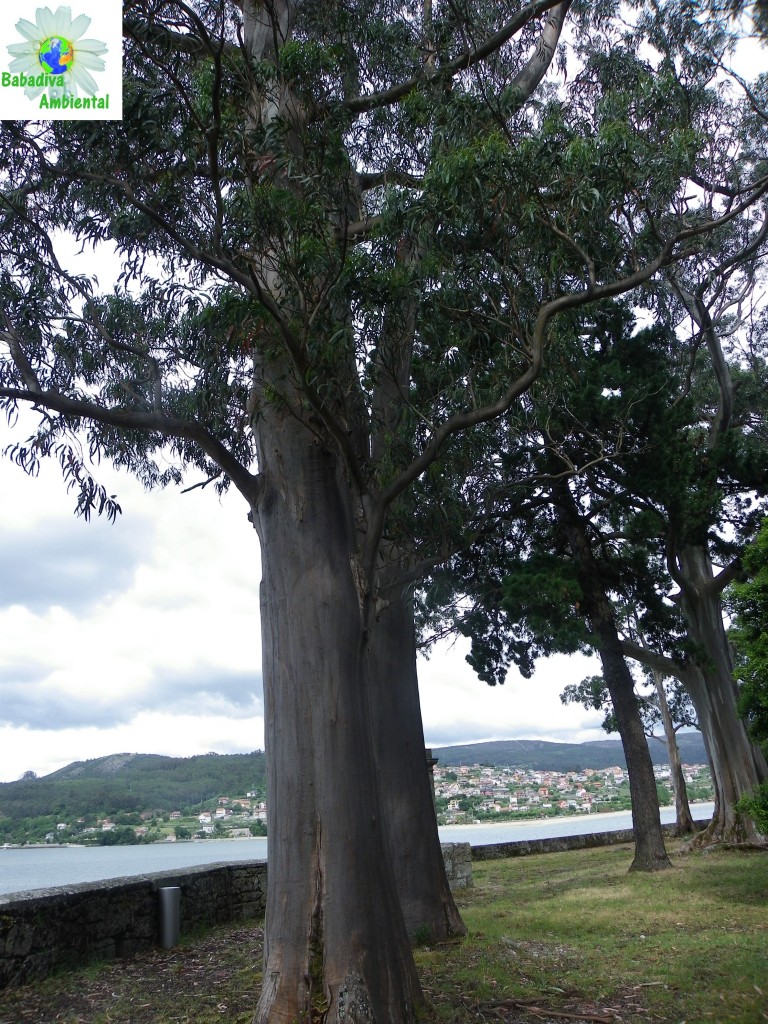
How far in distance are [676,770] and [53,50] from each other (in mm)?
18613

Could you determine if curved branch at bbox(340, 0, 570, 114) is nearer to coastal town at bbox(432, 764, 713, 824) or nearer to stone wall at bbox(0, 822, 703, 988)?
stone wall at bbox(0, 822, 703, 988)

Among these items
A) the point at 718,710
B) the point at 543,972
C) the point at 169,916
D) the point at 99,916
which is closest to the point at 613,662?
the point at 718,710

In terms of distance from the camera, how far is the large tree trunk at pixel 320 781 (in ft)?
15.9

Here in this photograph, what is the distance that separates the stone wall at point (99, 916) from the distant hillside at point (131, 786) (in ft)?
31.6

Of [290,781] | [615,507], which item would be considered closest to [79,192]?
[290,781]

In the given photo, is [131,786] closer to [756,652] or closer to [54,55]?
[756,652]

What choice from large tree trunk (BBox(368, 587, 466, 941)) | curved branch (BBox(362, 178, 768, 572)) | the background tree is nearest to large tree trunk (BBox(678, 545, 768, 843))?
the background tree

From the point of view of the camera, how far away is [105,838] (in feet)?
52.3

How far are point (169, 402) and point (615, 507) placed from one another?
8.19m

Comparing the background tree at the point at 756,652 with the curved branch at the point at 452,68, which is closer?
the curved branch at the point at 452,68

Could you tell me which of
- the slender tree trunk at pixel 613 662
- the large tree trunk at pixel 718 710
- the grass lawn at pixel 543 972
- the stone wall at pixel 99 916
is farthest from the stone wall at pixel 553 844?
the stone wall at pixel 99 916

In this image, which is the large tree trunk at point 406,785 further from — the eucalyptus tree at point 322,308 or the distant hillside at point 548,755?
the distant hillside at point 548,755

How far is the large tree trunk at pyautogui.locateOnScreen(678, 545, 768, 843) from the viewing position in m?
14.6

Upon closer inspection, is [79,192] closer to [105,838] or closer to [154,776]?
[105,838]
